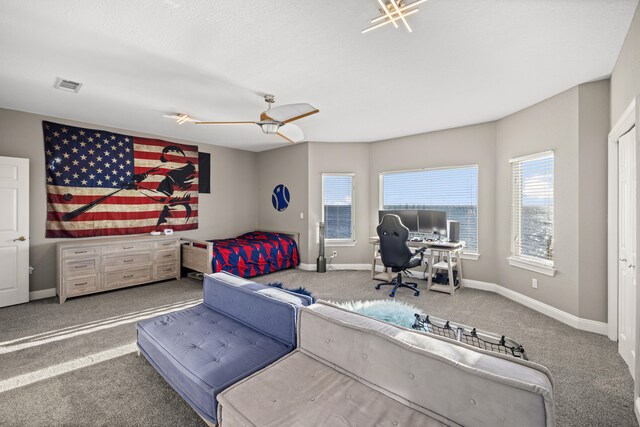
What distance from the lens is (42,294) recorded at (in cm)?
401

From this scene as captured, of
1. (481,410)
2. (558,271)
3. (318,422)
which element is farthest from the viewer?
(558,271)

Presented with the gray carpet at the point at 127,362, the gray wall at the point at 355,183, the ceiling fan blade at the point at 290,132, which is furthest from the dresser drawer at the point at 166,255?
the ceiling fan blade at the point at 290,132

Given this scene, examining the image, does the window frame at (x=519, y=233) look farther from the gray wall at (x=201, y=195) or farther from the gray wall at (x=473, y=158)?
the gray wall at (x=201, y=195)

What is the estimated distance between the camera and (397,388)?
1.29m

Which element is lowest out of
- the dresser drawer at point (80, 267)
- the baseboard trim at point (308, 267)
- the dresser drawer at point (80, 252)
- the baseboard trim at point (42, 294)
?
the baseboard trim at point (42, 294)

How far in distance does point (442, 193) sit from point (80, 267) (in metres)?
5.58

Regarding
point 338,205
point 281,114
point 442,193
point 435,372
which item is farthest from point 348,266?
point 435,372

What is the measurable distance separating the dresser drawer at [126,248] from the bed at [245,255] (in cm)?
59

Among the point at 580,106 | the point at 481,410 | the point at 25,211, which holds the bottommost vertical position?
the point at 481,410

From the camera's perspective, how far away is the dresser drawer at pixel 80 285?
3842mm

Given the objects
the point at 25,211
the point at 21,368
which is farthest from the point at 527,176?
the point at 25,211

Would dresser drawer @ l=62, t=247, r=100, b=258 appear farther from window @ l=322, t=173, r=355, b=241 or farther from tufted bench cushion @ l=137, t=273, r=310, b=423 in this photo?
window @ l=322, t=173, r=355, b=241

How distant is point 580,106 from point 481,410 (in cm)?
347

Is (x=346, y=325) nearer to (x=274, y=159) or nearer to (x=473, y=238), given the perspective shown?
(x=473, y=238)
